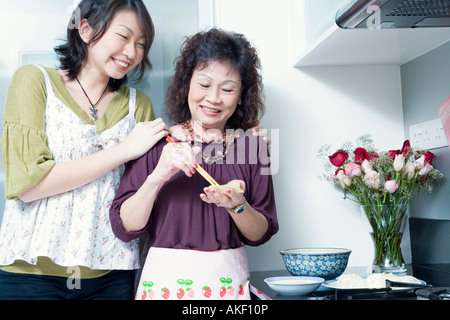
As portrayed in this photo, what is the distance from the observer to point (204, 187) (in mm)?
1209

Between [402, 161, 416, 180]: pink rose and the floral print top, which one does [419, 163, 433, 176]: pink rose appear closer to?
[402, 161, 416, 180]: pink rose

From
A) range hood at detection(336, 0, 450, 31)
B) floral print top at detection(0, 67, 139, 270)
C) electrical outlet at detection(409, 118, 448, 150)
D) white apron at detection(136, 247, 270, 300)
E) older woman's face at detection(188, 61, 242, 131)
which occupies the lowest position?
white apron at detection(136, 247, 270, 300)

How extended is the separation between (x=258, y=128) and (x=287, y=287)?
0.43 meters

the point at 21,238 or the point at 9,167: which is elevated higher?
the point at 9,167

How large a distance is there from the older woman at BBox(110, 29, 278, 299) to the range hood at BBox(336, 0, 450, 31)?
0.97 feet

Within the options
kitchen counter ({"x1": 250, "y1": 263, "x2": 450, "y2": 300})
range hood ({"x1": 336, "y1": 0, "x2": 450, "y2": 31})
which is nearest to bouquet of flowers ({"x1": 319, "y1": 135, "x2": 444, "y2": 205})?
kitchen counter ({"x1": 250, "y1": 263, "x2": 450, "y2": 300})

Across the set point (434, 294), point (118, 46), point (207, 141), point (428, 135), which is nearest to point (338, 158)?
point (428, 135)

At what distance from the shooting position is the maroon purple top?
1.19m

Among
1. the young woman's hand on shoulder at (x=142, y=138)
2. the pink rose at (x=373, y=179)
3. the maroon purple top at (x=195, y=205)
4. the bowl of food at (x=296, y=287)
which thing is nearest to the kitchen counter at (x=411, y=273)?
the bowl of food at (x=296, y=287)

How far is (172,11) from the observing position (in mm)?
1572

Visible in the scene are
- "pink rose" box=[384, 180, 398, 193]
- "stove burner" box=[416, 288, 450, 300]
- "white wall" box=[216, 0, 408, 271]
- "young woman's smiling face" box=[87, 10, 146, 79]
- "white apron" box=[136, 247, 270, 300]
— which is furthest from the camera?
"white wall" box=[216, 0, 408, 271]
